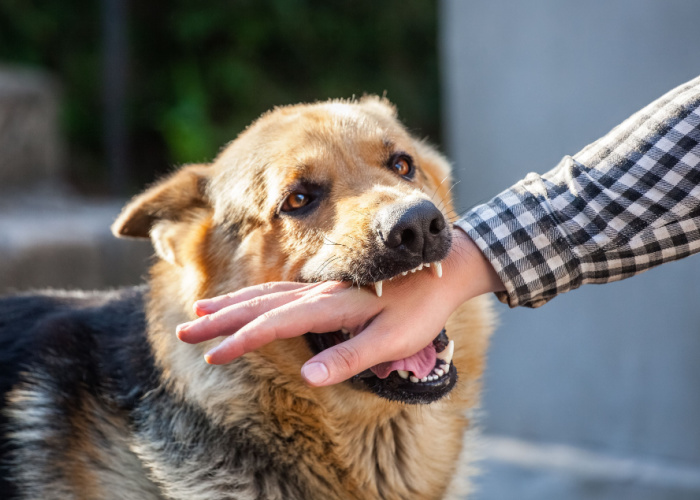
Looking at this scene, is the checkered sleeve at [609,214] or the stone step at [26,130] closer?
the checkered sleeve at [609,214]

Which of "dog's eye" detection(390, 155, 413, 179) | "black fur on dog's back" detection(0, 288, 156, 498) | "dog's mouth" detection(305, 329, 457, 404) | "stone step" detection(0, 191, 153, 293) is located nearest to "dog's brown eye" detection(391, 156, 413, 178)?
"dog's eye" detection(390, 155, 413, 179)

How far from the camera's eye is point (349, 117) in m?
3.10

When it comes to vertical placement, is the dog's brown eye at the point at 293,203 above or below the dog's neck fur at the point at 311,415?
above

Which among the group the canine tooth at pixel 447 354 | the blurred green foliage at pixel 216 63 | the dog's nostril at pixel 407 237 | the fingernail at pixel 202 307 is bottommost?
the canine tooth at pixel 447 354

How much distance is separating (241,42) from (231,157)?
6.70 meters

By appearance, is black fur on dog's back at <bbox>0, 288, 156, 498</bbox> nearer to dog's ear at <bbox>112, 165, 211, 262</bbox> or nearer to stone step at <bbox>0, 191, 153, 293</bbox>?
dog's ear at <bbox>112, 165, 211, 262</bbox>

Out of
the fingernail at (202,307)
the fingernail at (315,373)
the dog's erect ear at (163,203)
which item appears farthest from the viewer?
the dog's erect ear at (163,203)

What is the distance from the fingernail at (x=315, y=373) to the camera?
1926mm

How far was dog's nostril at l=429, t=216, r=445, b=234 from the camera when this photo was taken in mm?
2387

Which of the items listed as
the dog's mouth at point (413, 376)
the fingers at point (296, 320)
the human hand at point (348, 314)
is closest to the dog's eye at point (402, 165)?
the human hand at point (348, 314)

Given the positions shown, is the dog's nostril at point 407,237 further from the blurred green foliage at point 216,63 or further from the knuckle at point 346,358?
the blurred green foliage at point 216,63

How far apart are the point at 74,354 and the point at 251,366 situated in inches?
28.2

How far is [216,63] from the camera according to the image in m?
9.48

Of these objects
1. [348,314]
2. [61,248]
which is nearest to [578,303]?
[348,314]
